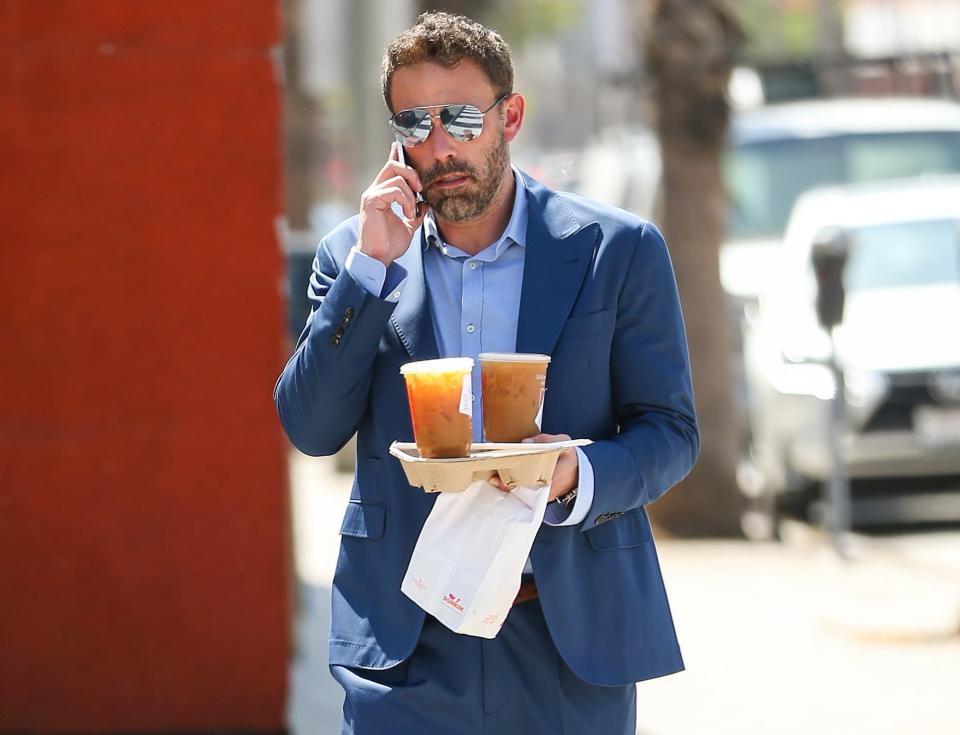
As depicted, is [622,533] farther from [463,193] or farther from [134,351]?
[134,351]

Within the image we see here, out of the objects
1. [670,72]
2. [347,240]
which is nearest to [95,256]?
[347,240]

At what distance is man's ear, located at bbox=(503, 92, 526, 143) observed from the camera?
324 cm

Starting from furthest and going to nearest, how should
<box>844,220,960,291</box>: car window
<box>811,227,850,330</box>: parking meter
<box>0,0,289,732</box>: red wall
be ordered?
<box>844,220,960,291</box>: car window, <box>811,227,850,330</box>: parking meter, <box>0,0,289,732</box>: red wall

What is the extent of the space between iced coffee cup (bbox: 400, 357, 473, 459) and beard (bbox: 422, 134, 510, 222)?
40 centimetres

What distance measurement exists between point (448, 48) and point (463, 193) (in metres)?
0.27

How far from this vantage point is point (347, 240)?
130 inches

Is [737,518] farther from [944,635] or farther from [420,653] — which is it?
[420,653]

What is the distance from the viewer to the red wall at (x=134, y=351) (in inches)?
225

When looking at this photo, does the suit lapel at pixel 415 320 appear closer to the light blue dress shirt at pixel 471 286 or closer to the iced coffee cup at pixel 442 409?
the light blue dress shirt at pixel 471 286

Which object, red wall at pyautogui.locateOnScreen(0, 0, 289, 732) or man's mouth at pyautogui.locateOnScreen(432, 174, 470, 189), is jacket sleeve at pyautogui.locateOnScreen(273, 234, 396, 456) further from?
red wall at pyautogui.locateOnScreen(0, 0, 289, 732)

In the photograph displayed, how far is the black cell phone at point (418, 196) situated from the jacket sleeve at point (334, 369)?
0.18 meters

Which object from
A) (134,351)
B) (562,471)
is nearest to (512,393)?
(562,471)

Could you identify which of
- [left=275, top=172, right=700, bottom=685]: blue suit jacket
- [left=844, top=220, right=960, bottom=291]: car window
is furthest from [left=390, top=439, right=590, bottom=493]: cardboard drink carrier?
[left=844, top=220, right=960, bottom=291]: car window

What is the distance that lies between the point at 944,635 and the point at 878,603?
2.52ft
